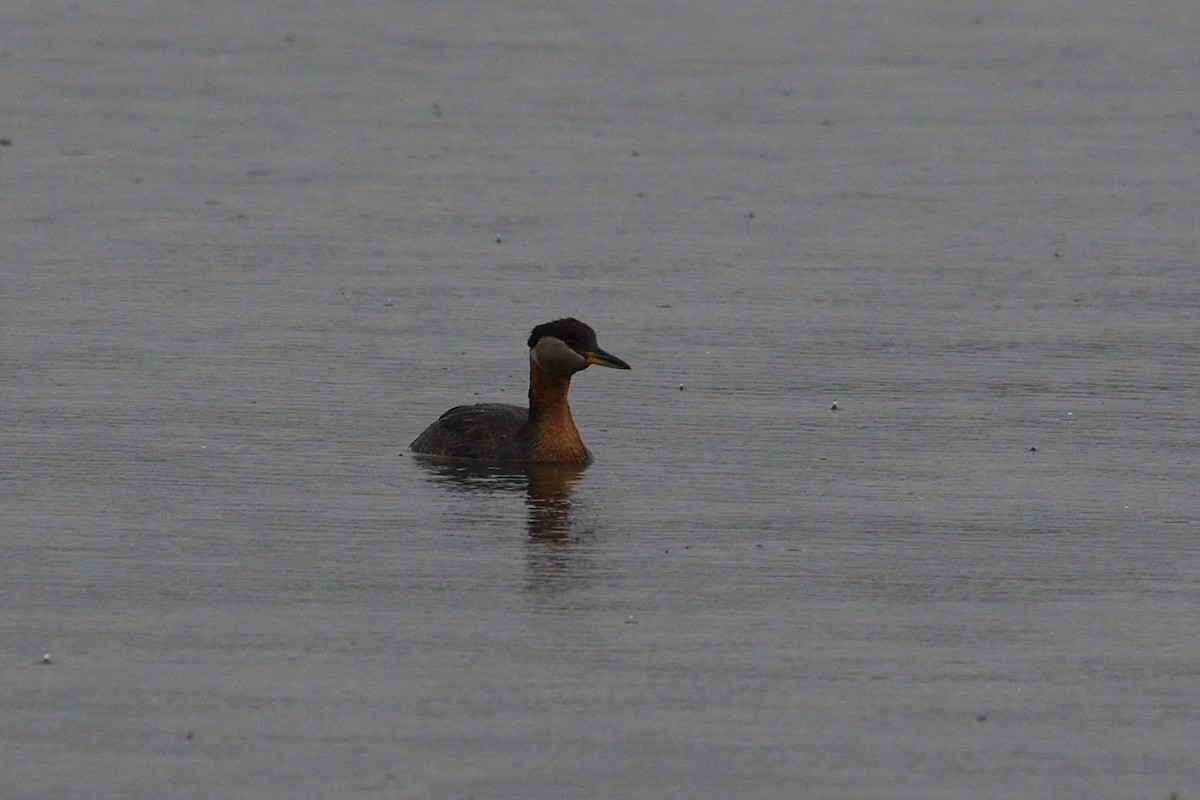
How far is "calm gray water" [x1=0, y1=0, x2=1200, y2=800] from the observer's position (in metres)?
8.55

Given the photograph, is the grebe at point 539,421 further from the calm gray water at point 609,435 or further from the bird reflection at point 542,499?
the calm gray water at point 609,435

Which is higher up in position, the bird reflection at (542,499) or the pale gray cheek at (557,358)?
the pale gray cheek at (557,358)

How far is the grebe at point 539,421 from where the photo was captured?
13250 mm

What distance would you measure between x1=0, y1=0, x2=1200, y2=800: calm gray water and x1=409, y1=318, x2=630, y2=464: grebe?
270mm

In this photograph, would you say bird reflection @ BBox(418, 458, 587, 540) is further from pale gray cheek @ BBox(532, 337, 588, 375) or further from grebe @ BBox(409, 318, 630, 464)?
pale gray cheek @ BBox(532, 337, 588, 375)

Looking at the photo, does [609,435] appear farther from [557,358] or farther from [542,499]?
[542,499]

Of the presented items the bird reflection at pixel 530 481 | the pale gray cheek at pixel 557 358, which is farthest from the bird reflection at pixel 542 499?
the pale gray cheek at pixel 557 358

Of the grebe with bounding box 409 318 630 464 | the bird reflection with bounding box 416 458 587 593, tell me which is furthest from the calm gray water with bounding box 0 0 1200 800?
the grebe with bounding box 409 318 630 464

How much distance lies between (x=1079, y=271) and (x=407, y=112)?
9.76 m

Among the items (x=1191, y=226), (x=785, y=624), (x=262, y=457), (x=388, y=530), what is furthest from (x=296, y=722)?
(x=1191, y=226)

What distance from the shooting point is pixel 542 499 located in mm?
12500

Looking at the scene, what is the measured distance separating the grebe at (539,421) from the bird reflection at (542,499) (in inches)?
2.5

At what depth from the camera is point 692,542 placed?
37.3 feet

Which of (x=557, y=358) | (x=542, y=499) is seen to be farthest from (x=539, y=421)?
(x=542, y=499)
